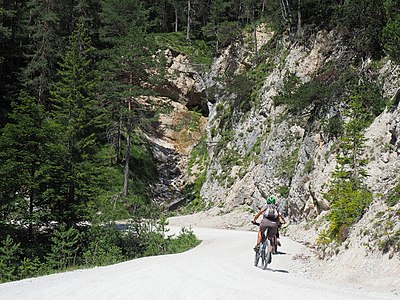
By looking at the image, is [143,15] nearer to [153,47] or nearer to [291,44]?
[153,47]

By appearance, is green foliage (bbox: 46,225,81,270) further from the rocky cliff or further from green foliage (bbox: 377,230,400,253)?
green foliage (bbox: 377,230,400,253)

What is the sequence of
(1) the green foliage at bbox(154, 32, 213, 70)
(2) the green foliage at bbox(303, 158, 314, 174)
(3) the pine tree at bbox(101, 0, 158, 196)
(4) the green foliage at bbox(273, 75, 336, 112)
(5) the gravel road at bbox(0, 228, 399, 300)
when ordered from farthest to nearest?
(1) the green foliage at bbox(154, 32, 213, 70) < (3) the pine tree at bbox(101, 0, 158, 196) < (4) the green foliage at bbox(273, 75, 336, 112) < (2) the green foliage at bbox(303, 158, 314, 174) < (5) the gravel road at bbox(0, 228, 399, 300)

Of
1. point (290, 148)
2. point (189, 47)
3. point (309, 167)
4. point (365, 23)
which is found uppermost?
point (189, 47)

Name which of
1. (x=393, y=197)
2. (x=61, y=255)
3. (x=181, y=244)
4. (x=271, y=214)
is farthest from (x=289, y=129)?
(x=61, y=255)

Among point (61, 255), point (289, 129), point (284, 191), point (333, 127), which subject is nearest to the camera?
point (61, 255)

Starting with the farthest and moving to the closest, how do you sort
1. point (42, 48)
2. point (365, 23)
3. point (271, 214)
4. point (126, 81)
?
point (42, 48) → point (126, 81) → point (365, 23) → point (271, 214)

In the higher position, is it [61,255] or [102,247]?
[102,247]

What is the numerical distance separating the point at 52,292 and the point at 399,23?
501 inches

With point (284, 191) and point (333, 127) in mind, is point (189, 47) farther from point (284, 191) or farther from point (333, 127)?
point (333, 127)

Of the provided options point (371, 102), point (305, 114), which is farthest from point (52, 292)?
point (305, 114)

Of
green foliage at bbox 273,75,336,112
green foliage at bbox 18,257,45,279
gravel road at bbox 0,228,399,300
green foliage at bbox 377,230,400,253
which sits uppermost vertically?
green foliage at bbox 273,75,336,112

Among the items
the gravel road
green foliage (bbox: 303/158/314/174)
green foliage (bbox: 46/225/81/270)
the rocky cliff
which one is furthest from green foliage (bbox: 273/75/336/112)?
green foliage (bbox: 46/225/81/270)

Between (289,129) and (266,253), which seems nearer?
(266,253)

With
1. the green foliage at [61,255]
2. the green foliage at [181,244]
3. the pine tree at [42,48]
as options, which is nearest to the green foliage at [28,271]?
the green foliage at [61,255]
